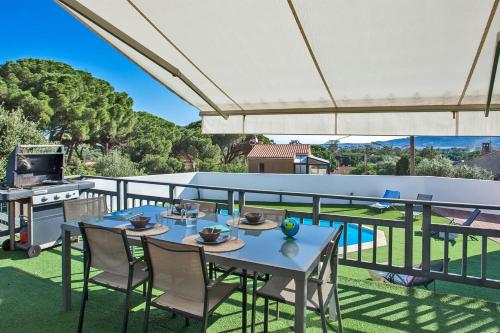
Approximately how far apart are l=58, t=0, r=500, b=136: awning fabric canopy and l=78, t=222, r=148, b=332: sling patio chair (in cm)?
185

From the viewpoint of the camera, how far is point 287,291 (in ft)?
9.34

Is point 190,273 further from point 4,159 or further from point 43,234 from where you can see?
point 4,159

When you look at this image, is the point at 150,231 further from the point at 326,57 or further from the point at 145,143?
the point at 145,143

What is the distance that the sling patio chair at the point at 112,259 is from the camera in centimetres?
283

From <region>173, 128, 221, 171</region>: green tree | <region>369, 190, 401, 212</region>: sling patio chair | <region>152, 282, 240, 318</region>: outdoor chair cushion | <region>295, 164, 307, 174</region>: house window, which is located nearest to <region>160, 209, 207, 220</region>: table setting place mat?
<region>152, 282, 240, 318</region>: outdoor chair cushion

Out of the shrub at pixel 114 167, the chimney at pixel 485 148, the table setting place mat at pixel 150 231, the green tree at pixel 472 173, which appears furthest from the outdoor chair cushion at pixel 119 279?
the chimney at pixel 485 148

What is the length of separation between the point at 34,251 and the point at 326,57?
201 inches

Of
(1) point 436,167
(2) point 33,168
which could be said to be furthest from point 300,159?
(2) point 33,168

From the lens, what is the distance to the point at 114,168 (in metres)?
15.8

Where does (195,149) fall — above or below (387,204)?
above

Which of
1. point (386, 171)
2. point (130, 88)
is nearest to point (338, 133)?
point (386, 171)

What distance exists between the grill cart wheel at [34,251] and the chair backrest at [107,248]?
8.99 feet

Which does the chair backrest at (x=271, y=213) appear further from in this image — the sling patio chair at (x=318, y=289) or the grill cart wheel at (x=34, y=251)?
the grill cart wheel at (x=34, y=251)

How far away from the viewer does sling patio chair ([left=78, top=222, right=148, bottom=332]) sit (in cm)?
283
